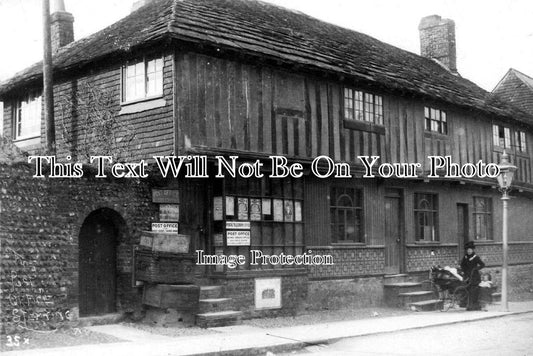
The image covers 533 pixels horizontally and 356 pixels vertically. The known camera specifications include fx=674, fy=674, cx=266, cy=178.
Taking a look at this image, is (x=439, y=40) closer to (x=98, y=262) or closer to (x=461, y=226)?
(x=461, y=226)

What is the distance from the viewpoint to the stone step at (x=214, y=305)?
13.7 meters

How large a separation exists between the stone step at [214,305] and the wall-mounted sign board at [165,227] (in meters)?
1.57

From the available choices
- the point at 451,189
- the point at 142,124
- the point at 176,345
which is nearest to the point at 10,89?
the point at 142,124

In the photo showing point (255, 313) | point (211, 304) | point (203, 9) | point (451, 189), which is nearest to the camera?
point (211, 304)

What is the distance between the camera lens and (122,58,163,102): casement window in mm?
14648

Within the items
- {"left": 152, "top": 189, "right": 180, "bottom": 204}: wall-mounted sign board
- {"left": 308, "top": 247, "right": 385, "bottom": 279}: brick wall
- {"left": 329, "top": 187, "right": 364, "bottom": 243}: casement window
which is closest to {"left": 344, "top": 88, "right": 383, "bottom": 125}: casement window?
{"left": 329, "top": 187, "right": 364, "bottom": 243}: casement window

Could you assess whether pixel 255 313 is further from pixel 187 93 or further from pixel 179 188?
pixel 187 93

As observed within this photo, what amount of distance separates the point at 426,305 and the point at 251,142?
22.5 feet

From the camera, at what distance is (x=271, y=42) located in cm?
1631

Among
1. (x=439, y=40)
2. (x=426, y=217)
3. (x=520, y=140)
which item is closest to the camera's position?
(x=426, y=217)

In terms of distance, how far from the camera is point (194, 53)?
14.5 m

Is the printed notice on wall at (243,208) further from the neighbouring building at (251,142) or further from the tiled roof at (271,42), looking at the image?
the tiled roof at (271,42)

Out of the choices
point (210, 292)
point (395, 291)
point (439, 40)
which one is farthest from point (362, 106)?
point (439, 40)

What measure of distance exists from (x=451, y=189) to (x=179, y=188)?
36.2 feet
